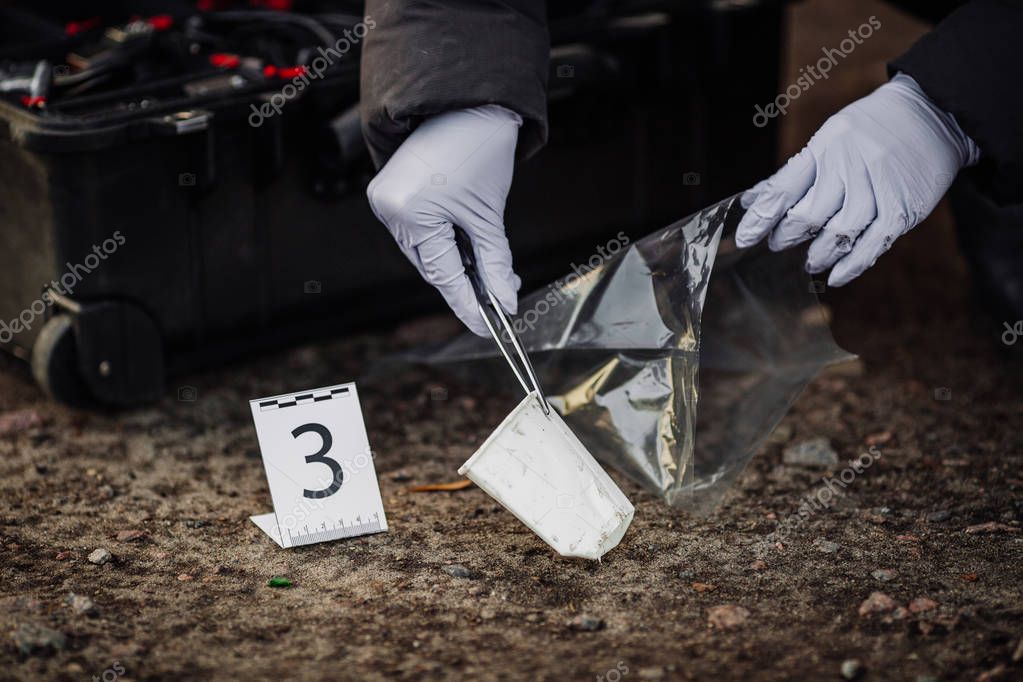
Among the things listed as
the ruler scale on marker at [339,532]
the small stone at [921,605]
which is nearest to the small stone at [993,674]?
the small stone at [921,605]

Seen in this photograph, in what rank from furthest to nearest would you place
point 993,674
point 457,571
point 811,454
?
point 811,454
point 457,571
point 993,674

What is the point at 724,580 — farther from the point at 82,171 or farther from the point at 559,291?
the point at 82,171

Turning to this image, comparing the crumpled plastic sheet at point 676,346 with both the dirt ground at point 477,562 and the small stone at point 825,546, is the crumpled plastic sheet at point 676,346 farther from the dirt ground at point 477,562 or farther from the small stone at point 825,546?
the small stone at point 825,546

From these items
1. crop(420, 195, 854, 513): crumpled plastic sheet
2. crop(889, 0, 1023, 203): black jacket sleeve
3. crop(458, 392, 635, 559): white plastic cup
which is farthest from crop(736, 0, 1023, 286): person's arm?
crop(458, 392, 635, 559): white plastic cup

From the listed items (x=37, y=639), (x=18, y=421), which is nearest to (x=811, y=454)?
(x=37, y=639)

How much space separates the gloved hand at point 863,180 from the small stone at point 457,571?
0.69 metres

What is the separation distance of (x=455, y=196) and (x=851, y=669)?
875mm

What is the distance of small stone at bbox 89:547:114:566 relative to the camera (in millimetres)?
Result: 1610

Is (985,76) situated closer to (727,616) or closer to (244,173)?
(727,616)

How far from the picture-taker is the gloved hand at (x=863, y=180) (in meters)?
1.66

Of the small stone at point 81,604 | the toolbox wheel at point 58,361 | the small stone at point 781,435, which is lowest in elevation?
the small stone at point 781,435

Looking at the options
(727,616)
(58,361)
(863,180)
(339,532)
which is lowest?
(727,616)

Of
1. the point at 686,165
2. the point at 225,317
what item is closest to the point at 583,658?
the point at 225,317

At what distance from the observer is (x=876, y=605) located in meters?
1.48
